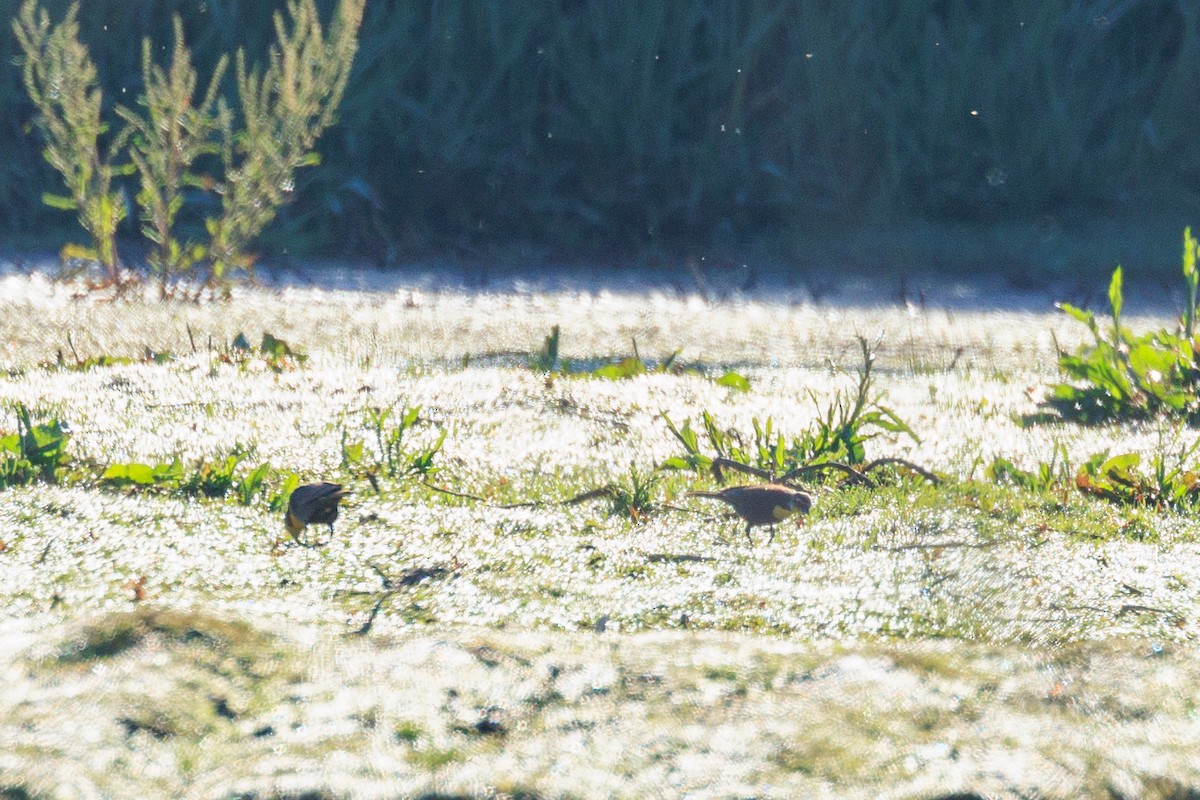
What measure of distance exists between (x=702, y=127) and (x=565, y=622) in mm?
4348

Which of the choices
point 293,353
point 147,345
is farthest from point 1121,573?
point 147,345

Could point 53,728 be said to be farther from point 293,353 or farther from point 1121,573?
point 293,353

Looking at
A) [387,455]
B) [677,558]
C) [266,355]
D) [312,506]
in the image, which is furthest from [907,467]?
[266,355]

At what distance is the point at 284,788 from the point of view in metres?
1.09

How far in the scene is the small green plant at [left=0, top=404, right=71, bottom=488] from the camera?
2033mm

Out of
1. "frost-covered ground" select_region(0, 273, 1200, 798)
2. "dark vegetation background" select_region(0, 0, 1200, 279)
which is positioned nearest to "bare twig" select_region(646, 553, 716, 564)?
"frost-covered ground" select_region(0, 273, 1200, 798)

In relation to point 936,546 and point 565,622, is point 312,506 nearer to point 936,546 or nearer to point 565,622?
point 565,622

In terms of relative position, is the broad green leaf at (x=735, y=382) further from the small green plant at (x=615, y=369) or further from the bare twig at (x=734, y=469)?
the bare twig at (x=734, y=469)

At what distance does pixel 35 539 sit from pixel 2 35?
15.1 ft

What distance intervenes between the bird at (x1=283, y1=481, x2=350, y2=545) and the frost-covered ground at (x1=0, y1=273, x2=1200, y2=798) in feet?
0.08

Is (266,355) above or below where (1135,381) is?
below

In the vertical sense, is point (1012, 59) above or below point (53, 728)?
above

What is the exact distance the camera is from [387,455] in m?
2.13

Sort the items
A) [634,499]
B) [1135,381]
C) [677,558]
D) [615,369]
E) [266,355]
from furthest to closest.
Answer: [266,355], [615,369], [1135,381], [634,499], [677,558]
